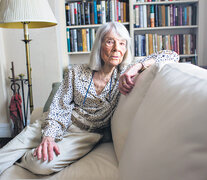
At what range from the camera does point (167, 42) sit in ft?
9.32

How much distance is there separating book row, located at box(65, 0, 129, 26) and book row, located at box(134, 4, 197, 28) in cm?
17

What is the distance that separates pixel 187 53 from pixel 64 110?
6.66ft

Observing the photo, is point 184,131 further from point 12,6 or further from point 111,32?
point 12,6

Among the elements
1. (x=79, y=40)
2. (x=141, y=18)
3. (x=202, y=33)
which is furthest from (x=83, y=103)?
(x=202, y=33)

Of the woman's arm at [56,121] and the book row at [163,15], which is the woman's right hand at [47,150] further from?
the book row at [163,15]

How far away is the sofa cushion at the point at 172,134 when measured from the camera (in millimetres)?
438

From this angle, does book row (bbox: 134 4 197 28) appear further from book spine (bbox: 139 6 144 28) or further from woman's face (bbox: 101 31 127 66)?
woman's face (bbox: 101 31 127 66)

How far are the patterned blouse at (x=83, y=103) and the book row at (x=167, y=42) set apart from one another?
150 centimetres

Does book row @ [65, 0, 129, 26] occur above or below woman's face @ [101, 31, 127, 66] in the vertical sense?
above

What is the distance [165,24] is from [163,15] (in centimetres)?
11

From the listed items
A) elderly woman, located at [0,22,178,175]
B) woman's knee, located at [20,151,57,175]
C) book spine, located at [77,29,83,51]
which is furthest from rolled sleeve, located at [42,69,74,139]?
book spine, located at [77,29,83,51]

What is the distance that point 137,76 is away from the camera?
1191 millimetres

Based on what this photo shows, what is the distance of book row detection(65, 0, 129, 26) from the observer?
278 centimetres

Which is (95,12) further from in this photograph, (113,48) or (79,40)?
(113,48)
